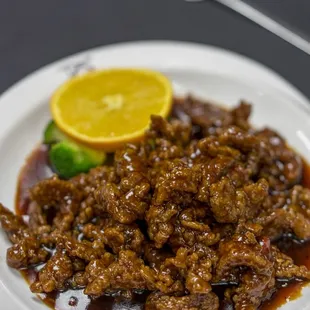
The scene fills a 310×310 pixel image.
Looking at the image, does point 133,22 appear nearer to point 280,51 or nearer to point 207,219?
point 280,51

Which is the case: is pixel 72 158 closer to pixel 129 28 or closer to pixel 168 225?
pixel 168 225

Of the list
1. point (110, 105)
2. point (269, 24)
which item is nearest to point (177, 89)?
point (110, 105)

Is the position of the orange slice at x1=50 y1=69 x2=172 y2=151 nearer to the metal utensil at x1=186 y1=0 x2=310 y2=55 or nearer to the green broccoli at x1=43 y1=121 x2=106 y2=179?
the green broccoli at x1=43 y1=121 x2=106 y2=179

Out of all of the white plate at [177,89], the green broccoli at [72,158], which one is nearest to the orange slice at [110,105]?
the green broccoli at [72,158]

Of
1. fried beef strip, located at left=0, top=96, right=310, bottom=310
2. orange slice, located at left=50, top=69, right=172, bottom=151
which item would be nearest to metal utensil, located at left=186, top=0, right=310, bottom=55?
orange slice, located at left=50, top=69, right=172, bottom=151

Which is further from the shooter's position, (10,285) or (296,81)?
(296,81)

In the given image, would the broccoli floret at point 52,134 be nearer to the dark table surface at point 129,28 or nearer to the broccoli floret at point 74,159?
the broccoli floret at point 74,159

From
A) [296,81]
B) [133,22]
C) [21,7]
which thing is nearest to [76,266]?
[296,81]
